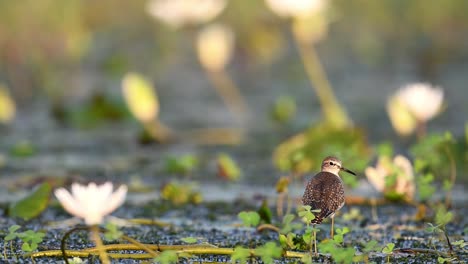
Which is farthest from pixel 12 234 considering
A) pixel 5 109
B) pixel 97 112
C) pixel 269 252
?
pixel 97 112

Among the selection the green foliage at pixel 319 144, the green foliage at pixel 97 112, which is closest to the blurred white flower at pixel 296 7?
the green foliage at pixel 319 144

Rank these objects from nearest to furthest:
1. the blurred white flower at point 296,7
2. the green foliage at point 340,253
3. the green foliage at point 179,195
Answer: the green foliage at point 340,253
the green foliage at point 179,195
the blurred white flower at point 296,7

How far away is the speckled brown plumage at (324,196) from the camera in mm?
3160

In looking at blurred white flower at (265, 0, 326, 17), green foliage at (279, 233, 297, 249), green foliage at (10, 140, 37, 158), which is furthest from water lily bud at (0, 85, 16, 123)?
green foliage at (279, 233, 297, 249)

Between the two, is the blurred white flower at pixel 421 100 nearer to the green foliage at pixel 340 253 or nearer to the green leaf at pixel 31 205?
the green leaf at pixel 31 205

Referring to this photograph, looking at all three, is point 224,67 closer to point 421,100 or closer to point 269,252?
point 421,100

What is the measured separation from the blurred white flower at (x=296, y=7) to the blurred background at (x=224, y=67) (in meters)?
0.09

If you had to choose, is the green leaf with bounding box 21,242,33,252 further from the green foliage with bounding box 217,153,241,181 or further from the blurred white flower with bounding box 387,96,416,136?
the blurred white flower with bounding box 387,96,416,136

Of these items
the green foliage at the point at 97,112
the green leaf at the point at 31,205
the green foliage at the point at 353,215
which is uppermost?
the green foliage at the point at 97,112

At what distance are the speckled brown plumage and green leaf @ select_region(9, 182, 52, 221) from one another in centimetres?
135

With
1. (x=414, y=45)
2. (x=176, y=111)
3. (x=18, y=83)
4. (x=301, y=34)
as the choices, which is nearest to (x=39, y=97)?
(x=18, y=83)

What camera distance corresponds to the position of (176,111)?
763cm

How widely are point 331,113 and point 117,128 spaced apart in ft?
5.57

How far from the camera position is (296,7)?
5.89 m
